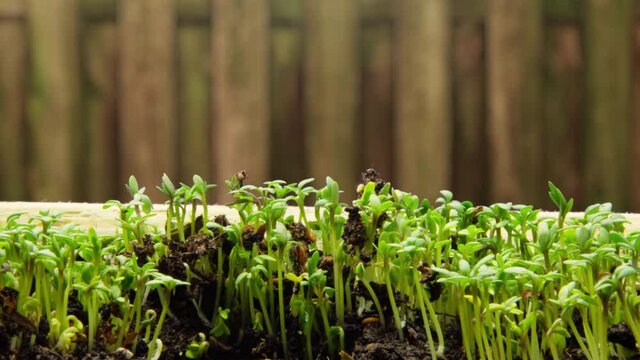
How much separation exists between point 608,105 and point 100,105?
5.82ft

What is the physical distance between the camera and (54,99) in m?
3.00

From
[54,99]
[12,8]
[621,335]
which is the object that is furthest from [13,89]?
[621,335]

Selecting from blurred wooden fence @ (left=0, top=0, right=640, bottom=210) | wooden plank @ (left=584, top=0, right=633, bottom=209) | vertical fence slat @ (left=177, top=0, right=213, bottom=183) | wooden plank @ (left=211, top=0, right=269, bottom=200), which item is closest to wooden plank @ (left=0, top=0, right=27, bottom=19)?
blurred wooden fence @ (left=0, top=0, right=640, bottom=210)

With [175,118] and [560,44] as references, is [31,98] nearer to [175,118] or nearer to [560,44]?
[175,118]

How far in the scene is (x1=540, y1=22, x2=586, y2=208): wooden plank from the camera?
2986 millimetres

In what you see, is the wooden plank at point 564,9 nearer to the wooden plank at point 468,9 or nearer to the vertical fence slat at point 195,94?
the wooden plank at point 468,9

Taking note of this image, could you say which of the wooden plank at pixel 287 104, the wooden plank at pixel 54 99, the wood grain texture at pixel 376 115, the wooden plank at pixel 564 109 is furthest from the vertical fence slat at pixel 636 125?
the wooden plank at pixel 54 99

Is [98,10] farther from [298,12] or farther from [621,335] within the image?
[621,335]

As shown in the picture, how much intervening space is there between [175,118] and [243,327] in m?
2.05

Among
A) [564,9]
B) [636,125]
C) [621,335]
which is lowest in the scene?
[621,335]

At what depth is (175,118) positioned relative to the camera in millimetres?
2986

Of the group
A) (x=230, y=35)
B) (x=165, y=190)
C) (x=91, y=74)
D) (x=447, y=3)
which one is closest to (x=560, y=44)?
(x=447, y=3)

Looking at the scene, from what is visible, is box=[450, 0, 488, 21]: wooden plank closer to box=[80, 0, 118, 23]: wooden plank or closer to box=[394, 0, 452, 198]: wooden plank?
box=[394, 0, 452, 198]: wooden plank

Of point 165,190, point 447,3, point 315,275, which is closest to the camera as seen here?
point 315,275
